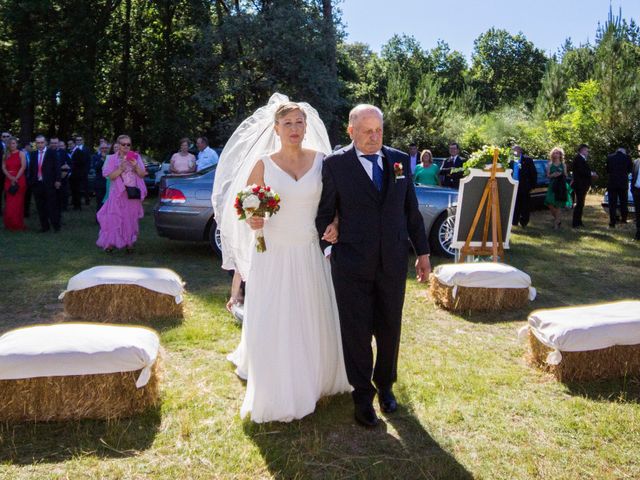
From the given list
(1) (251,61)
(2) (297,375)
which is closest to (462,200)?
(2) (297,375)

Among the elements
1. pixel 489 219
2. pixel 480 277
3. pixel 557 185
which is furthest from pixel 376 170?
pixel 557 185

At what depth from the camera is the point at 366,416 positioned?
4316mm

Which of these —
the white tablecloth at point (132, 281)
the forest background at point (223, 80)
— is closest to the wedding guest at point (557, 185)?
the forest background at point (223, 80)

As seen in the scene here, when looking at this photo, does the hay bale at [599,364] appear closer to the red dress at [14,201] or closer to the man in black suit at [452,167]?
the man in black suit at [452,167]

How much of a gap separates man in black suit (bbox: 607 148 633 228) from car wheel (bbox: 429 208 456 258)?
6.25 meters

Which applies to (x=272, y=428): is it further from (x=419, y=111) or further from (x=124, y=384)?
(x=419, y=111)

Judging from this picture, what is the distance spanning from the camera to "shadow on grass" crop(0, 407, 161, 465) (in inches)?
152

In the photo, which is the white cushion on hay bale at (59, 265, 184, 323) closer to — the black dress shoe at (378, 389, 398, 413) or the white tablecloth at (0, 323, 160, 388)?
the white tablecloth at (0, 323, 160, 388)

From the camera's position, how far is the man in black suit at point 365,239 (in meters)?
4.26

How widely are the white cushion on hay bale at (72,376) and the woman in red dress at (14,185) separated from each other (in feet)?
34.6

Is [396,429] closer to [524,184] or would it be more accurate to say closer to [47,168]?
[47,168]

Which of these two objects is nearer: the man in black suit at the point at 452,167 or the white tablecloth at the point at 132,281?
the white tablecloth at the point at 132,281

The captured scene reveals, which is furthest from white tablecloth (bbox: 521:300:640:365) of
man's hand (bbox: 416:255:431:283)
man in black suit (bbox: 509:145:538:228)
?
man in black suit (bbox: 509:145:538:228)

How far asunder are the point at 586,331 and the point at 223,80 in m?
20.6
